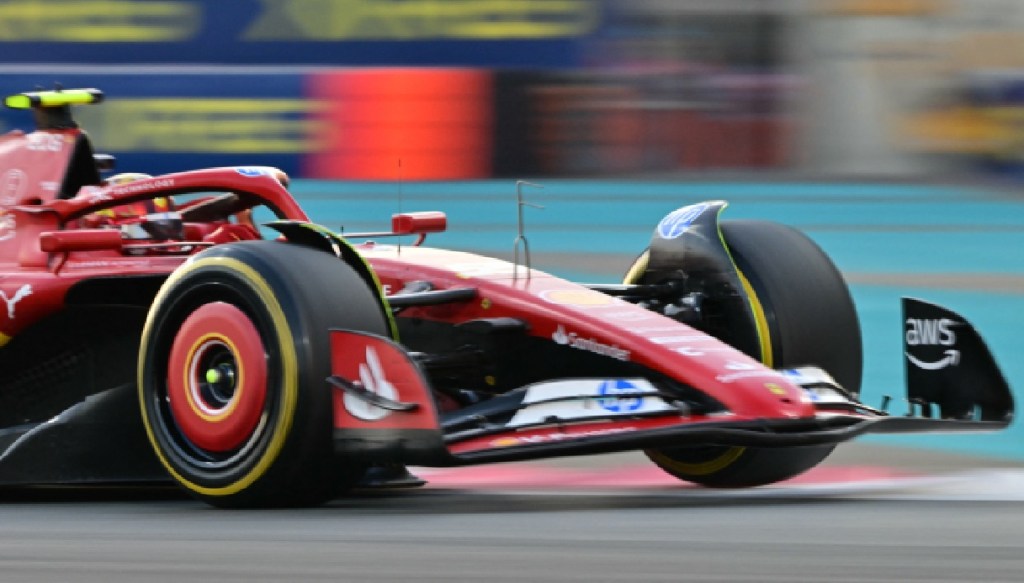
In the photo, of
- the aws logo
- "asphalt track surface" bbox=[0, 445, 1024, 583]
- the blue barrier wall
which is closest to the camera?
"asphalt track surface" bbox=[0, 445, 1024, 583]

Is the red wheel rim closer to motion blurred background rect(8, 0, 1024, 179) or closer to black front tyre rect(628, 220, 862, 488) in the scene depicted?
black front tyre rect(628, 220, 862, 488)

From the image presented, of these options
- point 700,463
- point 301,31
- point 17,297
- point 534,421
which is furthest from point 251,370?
point 301,31

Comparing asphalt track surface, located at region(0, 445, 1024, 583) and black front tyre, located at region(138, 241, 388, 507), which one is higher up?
black front tyre, located at region(138, 241, 388, 507)

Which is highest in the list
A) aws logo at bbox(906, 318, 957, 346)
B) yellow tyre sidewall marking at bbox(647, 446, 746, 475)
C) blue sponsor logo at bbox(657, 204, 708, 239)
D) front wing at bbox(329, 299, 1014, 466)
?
blue sponsor logo at bbox(657, 204, 708, 239)

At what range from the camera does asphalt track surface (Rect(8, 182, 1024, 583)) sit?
4375 mm

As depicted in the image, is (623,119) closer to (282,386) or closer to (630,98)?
(630,98)

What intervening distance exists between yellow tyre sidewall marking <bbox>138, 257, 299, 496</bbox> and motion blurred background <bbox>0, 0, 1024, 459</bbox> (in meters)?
5.54

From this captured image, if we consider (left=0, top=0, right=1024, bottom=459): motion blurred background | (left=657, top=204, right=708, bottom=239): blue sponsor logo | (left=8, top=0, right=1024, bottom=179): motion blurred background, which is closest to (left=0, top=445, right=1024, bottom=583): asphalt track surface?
(left=657, top=204, right=708, bottom=239): blue sponsor logo

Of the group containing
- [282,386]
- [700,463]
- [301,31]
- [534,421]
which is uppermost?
[301,31]

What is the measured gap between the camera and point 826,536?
489 centimetres

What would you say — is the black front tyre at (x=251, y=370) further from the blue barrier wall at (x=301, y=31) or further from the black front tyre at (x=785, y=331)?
the blue barrier wall at (x=301, y=31)

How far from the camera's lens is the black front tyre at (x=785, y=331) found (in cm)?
652

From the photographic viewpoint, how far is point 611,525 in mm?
5184

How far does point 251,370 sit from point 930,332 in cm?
237
